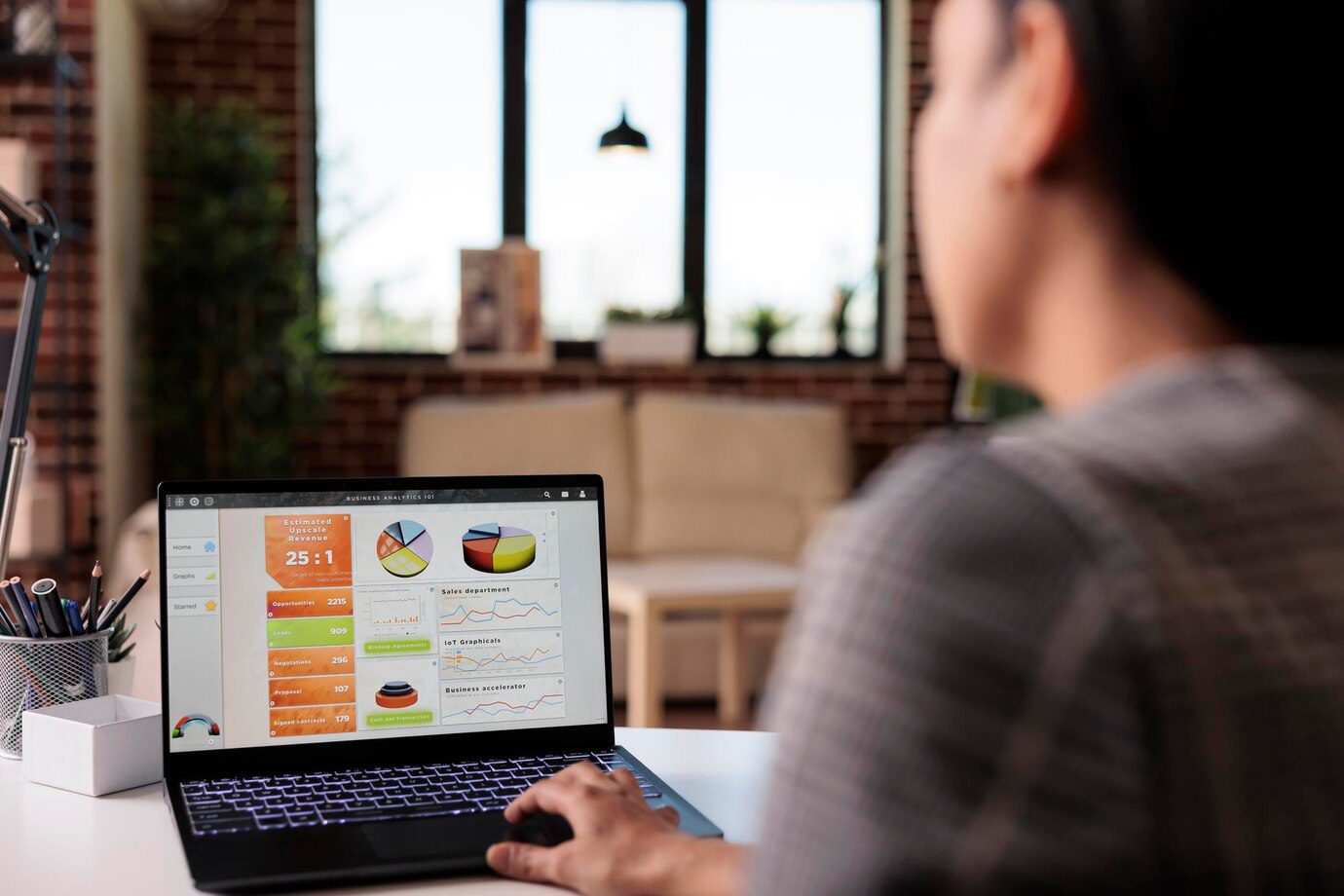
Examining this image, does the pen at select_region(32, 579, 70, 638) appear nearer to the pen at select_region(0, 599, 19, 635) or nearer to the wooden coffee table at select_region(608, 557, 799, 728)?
the pen at select_region(0, 599, 19, 635)

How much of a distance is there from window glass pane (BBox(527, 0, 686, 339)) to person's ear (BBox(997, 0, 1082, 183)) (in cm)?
443

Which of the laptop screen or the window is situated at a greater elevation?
the window

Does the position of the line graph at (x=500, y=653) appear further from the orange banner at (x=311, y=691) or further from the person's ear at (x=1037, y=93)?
the person's ear at (x=1037, y=93)

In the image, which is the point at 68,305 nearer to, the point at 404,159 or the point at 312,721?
the point at 404,159

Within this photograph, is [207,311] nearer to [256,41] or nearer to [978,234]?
[256,41]

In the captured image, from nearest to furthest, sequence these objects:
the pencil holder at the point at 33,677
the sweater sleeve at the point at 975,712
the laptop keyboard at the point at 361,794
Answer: the sweater sleeve at the point at 975,712 → the laptop keyboard at the point at 361,794 → the pencil holder at the point at 33,677

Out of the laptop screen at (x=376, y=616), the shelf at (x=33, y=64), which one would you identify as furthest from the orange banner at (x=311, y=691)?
the shelf at (x=33, y=64)

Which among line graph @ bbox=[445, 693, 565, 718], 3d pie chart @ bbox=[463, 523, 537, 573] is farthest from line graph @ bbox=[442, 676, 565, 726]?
3d pie chart @ bbox=[463, 523, 537, 573]

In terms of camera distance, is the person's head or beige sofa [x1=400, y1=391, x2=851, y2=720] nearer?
the person's head

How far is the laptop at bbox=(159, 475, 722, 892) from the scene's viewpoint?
1.05m

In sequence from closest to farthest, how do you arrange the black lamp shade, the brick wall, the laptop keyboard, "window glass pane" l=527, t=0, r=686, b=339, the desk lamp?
the laptop keyboard < the desk lamp < the brick wall < the black lamp shade < "window glass pane" l=527, t=0, r=686, b=339

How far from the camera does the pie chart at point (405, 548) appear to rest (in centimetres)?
112

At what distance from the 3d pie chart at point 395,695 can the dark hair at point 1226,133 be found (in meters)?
0.82

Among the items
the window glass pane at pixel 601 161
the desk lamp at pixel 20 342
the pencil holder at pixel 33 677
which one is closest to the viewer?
the pencil holder at pixel 33 677
